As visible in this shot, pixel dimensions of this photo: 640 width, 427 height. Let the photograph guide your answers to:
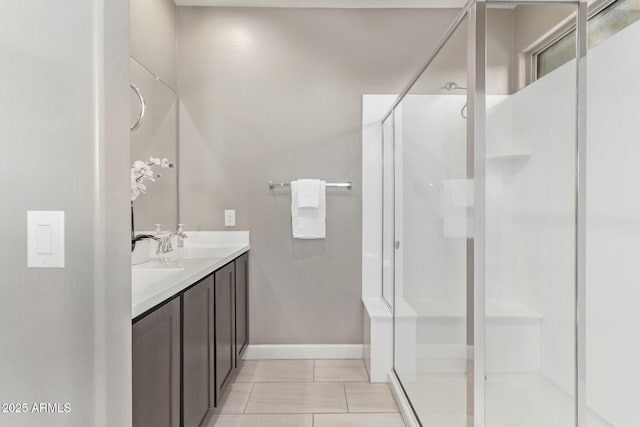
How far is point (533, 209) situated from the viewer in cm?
122

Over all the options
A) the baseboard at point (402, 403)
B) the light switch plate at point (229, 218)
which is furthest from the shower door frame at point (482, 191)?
the light switch plate at point (229, 218)

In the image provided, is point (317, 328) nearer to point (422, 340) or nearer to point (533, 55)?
point (422, 340)

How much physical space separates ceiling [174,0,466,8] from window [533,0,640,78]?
5.44 feet

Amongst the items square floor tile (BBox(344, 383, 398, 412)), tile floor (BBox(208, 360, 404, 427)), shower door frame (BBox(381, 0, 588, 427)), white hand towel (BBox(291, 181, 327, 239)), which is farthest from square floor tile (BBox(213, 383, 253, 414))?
shower door frame (BBox(381, 0, 588, 427))

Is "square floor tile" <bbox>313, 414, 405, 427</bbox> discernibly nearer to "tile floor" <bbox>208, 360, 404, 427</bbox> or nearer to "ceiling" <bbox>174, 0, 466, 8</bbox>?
"tile floor" <bbox>208, 360, 404, 427</bbox>

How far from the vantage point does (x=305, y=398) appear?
2473 mm

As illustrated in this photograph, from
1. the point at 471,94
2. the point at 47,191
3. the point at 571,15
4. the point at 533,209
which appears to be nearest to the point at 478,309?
the point at 533,209

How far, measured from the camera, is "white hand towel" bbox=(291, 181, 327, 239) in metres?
3.02

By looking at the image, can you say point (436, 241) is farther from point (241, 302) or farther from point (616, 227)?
point (241, 302)

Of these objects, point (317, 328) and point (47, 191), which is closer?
point (47, 191)

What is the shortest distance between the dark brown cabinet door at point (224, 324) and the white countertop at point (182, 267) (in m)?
0.09

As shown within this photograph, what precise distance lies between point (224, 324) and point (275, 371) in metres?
0.78

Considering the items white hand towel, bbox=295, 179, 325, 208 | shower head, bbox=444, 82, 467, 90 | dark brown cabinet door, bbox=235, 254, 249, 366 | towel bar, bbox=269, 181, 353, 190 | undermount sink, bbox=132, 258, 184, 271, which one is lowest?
dark brown cabinet door, bbox=235, 254, 249, 366

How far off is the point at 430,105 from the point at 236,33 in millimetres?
1896
